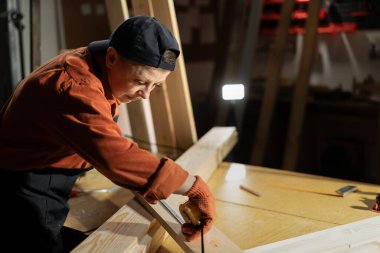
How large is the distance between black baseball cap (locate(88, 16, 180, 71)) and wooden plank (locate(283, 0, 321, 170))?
107 inches

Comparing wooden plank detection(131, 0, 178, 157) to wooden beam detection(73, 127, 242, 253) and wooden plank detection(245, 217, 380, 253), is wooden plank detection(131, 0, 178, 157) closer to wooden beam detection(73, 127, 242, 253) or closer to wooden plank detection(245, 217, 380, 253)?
wooden beam detection(73, 127, 242, 253)

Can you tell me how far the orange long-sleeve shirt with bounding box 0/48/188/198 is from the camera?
45.2 inches

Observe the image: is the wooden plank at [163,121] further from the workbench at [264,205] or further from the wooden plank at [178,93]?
the workbench at [264,205]

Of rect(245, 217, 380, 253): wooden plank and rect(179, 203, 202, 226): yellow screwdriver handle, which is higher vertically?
rect(179, 203, 202, 226): yellow screwdriver handle

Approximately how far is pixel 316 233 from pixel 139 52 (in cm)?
98

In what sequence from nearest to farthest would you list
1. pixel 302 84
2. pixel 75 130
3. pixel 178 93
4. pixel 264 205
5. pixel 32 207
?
1. pixel 75 130
2. pixel 32 207
3. pixel 264 205
4. pixel 178 93
5. pixel 302 84

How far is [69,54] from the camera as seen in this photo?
1346 millimetres

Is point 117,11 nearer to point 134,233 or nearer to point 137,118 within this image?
point 137,118

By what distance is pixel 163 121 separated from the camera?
2.60 m

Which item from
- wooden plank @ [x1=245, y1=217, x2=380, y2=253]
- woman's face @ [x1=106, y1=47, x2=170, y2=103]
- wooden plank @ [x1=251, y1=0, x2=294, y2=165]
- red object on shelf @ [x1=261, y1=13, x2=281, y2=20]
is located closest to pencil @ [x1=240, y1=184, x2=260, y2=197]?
wooden plank @ [x1=245, y1=217, x2=380, y2=253]

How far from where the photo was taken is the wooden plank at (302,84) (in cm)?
361

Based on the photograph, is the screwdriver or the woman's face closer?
the woman's face

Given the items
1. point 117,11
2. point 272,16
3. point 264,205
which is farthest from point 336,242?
point 272,16

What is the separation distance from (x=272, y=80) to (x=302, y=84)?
327 millimetres
